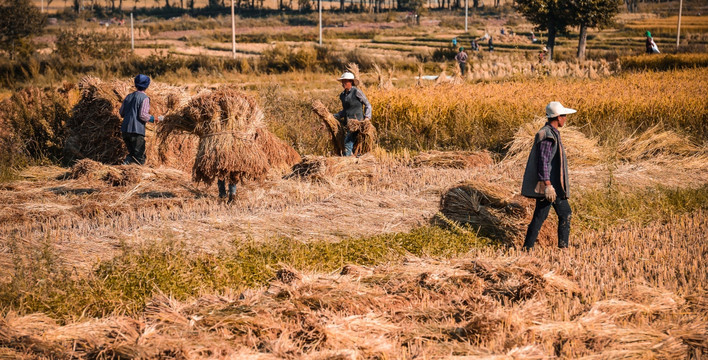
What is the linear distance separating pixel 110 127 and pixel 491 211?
22.8 ft

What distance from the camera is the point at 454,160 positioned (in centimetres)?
1184

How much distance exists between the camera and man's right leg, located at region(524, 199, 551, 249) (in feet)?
24.7

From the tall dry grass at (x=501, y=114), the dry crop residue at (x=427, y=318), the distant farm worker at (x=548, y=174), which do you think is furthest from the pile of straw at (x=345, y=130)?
the dry crop residue at (x=427, y=318)

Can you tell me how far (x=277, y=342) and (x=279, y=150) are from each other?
4.51 metres

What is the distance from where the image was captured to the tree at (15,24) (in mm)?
35031

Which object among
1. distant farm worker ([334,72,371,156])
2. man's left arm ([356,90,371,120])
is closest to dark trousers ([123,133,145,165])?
distant farm worker ([334,72,371,156])

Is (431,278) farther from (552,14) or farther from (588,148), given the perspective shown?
(552,14)

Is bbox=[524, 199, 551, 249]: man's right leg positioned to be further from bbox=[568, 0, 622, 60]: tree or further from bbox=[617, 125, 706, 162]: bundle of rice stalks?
bbox=[568, 0, 622, 60]: tree

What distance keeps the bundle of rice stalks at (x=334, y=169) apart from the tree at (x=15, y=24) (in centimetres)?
2778

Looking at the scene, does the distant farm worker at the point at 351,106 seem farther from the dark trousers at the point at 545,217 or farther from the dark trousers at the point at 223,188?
the dark trousers at the point at 545,217

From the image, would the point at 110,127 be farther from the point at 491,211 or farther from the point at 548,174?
the point at 548,174

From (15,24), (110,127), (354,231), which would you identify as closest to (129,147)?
(110,127)

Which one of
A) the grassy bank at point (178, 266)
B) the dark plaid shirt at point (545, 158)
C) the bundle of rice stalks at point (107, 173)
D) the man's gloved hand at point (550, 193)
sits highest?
the dark plaid shirt at point (545, 158)

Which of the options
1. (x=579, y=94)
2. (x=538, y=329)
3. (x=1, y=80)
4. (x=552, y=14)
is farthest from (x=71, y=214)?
(x=552, y=14)
